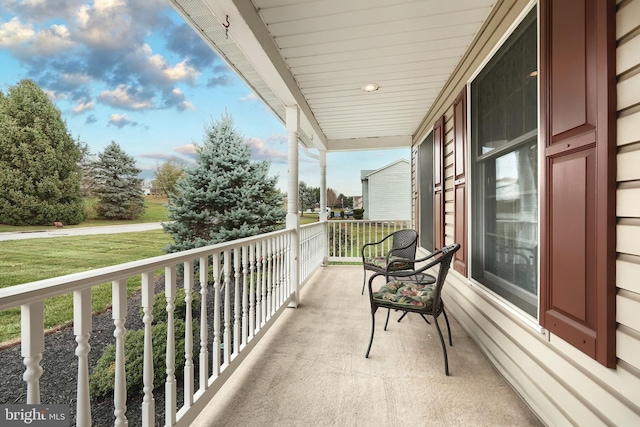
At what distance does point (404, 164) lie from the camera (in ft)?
39.1

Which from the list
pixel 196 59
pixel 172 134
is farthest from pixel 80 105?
pixel 196 59

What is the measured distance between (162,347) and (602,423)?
2535 millimetres

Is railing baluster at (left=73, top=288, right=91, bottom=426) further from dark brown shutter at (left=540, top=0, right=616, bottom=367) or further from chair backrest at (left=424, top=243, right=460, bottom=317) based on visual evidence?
chair backrest at (left=424, top=243, right=460, bottom=317)

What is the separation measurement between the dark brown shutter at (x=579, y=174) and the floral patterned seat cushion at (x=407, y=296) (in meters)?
Result: 0.71

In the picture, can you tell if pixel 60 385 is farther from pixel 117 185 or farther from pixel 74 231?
pixel 117 185

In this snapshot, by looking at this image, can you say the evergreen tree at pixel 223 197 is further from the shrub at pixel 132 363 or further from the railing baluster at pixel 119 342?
the railing baluster at pixel 119 342

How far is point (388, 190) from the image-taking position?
39.1ft

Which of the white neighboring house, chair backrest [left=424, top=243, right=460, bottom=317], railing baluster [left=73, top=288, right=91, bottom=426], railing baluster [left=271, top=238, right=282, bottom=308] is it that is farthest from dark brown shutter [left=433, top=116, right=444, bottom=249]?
the white neighboring house

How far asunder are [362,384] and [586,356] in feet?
3.74

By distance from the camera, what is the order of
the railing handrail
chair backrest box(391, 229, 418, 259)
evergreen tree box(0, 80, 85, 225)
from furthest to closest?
1. chair backrest box(391, 229, 418, 259)
2. evergreen tree box(0, 80, 85, 225)
3. the railing handrail

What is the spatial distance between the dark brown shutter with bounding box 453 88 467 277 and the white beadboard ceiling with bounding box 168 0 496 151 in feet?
1.53

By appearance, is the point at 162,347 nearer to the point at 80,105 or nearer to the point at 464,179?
the point at 464,179

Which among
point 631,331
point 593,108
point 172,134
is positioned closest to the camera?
point 631,331

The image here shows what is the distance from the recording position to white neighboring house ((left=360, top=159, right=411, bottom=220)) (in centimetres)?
1183
